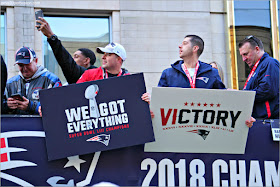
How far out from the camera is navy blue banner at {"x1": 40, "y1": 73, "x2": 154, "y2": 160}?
672cm

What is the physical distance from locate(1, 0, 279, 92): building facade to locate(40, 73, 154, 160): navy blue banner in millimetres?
5969

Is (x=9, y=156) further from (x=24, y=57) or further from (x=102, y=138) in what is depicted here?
(x=24, y=57)

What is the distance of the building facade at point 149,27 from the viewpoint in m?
12.8

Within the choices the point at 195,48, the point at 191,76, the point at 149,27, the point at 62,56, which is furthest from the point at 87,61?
the point at 149,27

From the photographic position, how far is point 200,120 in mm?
7047

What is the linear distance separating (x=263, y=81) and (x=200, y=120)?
1.12 m

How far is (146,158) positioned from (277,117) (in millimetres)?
1842

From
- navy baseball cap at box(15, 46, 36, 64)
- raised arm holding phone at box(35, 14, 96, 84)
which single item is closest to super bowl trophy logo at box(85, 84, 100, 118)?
raised arm holding phone at box(35, 14, 96, 84)

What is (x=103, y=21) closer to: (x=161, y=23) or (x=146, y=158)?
(x=161, y=23)

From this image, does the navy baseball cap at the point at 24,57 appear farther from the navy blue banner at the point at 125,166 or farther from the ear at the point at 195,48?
the ear at the point at 195,48

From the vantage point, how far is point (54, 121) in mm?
6738

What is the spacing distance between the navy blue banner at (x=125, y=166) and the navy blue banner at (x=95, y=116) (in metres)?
0.13

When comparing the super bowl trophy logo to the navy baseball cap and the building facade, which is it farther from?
the building facade

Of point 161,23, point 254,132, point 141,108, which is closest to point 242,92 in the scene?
point 254,132
